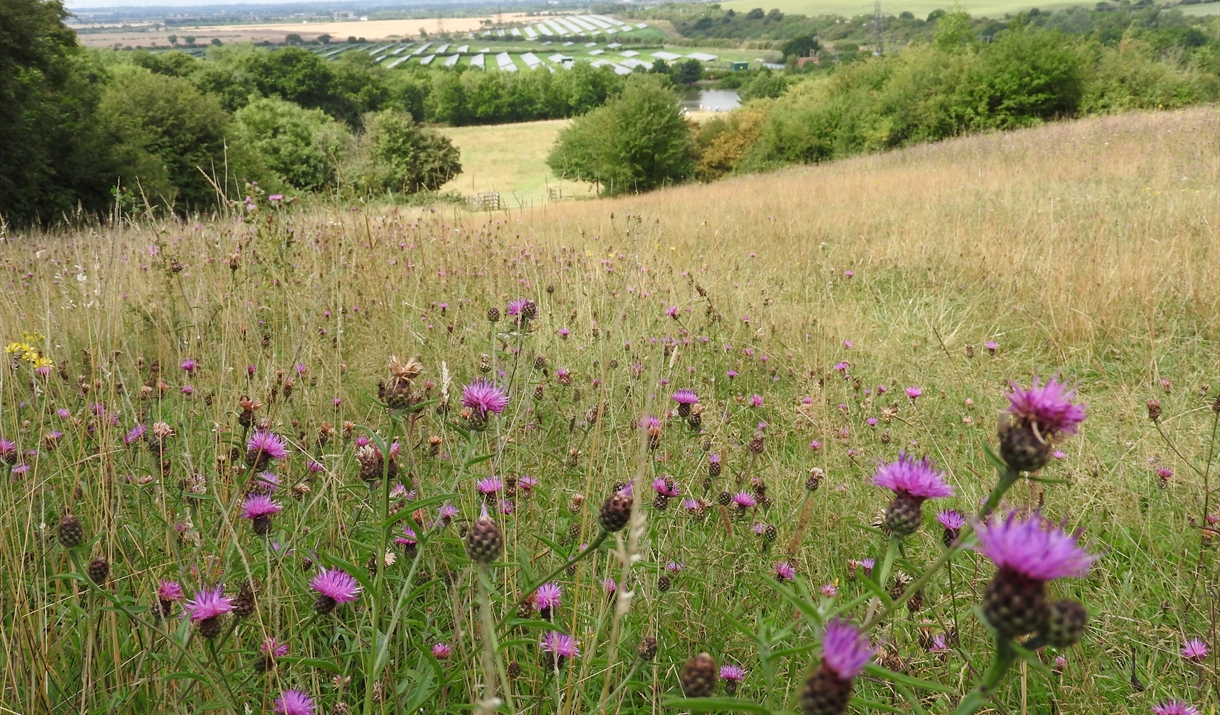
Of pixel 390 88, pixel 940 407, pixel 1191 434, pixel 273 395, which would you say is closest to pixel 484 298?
pixel 273 395

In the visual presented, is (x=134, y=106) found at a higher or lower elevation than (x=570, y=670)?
higher

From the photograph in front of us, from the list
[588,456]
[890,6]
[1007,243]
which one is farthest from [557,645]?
[890,6]

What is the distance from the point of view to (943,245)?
578cm

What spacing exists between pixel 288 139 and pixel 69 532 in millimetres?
43824

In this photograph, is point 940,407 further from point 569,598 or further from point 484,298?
point 484,298

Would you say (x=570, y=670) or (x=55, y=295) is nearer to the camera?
(x=570, y=670)

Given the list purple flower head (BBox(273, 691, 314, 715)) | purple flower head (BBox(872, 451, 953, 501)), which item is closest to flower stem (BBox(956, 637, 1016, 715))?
purple flower head (BBox(872, 451, 953, 501))

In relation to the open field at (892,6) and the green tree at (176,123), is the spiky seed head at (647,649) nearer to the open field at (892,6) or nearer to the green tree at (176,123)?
the green tree at (176,123)

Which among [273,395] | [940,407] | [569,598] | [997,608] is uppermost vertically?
[997,608]

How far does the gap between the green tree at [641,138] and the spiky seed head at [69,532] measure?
33269 mm

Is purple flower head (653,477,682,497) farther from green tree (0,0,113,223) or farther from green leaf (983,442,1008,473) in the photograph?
green tree (0,0,113,223)

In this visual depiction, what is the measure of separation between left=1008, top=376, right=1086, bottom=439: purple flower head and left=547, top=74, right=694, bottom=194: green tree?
33.5 m

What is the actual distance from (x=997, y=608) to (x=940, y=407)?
299cm

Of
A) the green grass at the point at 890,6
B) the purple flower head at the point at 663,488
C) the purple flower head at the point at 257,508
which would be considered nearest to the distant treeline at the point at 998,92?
the purple flower head at the point at 663,488
